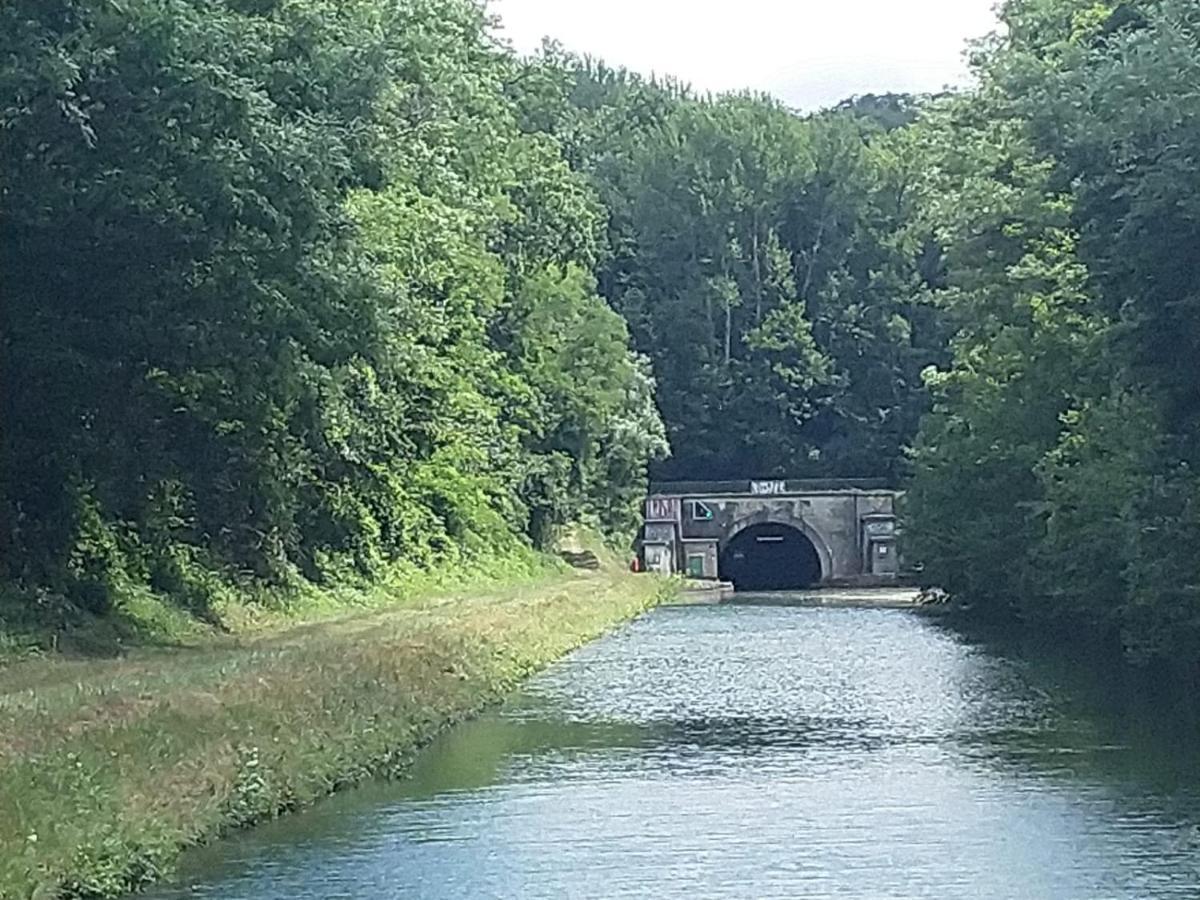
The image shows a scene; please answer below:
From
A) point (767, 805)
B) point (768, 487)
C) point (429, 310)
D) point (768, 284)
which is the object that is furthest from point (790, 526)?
point (767, 805)

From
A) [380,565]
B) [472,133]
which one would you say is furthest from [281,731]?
[472,133]

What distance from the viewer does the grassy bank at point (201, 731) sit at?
15.4m

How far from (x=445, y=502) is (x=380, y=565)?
7361 millimetres

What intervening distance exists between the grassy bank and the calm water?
0.41 meters

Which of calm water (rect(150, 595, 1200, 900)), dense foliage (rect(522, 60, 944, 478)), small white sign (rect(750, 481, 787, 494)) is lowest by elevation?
calm water (rect(150, 595, 1200, 900))

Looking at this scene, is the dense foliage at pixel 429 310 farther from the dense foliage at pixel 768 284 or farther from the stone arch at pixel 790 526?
the dense foliage at pixel 768 284

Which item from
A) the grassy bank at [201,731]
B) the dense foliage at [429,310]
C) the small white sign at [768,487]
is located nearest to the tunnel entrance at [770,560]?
the small white sign at [768,487]

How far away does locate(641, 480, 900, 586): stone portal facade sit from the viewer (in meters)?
85.1

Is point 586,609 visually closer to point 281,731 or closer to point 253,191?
point 253,191

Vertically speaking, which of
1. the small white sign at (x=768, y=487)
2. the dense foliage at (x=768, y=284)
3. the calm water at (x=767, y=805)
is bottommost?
the calm water at (x=767, y=805)

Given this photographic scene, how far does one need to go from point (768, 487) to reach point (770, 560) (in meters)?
6.10

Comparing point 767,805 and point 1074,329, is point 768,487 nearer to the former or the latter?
point 1074,329

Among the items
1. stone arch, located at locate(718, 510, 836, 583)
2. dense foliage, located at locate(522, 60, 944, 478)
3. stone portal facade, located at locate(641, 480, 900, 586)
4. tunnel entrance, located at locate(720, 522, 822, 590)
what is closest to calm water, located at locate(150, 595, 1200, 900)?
stone portal facade, located at locate(641, 480, 900, 586)

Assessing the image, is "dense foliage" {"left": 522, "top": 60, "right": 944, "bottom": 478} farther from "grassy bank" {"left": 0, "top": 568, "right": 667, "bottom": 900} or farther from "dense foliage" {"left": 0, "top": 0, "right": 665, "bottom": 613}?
"grassy bank" {"left": 0, "top": 568, "right": 667, "bottom": 900}
